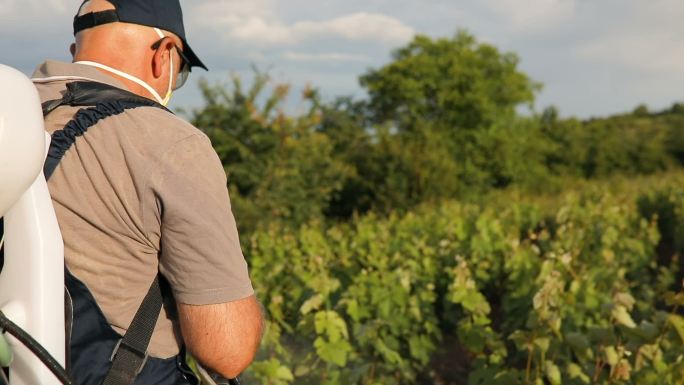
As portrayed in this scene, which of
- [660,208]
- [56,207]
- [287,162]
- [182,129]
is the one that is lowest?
[287,162]

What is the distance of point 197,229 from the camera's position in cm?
161

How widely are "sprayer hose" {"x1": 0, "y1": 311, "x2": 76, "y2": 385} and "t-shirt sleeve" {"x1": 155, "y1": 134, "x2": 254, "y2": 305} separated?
12.9 inches

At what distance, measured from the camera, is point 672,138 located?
53562 millimetres

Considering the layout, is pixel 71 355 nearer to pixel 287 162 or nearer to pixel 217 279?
pixel 217 279

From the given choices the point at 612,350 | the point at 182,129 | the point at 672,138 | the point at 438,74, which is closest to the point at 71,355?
the point at 182,129

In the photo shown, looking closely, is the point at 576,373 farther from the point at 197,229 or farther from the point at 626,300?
the point at 197,229

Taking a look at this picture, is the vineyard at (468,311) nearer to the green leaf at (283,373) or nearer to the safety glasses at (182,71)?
the green leaf at (283,373)

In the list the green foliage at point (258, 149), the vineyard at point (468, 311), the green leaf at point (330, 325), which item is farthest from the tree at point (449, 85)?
the green leaf at point (330, 325)

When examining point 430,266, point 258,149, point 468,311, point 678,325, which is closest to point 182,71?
point 678,325

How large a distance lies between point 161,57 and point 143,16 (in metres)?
0.11

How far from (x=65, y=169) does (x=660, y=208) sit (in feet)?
43.4

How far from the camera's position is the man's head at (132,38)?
1840mm

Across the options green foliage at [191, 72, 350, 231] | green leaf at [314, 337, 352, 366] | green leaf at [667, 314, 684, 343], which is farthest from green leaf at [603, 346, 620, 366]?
green foliage at [191, 72, 350, 231]

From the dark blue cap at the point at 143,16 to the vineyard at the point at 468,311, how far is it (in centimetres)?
192
